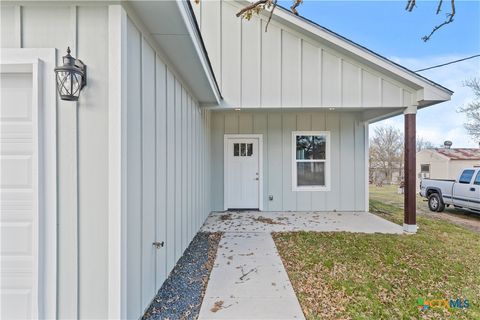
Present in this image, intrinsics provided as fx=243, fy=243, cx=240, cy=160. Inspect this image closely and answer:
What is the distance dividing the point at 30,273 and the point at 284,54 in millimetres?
5287

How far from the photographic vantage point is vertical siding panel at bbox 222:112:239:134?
690 cm

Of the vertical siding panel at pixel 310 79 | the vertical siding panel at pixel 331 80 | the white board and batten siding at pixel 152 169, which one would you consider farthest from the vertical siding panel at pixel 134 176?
the vertical siding panel at pixel 331 80

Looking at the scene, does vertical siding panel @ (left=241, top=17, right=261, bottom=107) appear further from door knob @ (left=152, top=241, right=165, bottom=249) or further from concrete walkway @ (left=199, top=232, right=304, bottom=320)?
door knob @ (left=152, top=241, right=165, bottom=249)

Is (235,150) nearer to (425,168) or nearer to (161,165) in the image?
(161,165)

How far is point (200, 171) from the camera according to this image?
530 centimetres

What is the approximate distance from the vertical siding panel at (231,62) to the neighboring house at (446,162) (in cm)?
1615

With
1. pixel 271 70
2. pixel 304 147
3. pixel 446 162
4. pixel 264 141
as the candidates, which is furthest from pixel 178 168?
pixel 446 162

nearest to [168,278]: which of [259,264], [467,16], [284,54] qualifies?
[259,264]

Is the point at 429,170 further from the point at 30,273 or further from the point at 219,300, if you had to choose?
the point at 30,273

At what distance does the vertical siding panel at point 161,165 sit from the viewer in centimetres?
277

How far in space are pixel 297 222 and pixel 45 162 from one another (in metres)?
5.09

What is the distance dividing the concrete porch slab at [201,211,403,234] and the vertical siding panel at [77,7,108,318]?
336 cm

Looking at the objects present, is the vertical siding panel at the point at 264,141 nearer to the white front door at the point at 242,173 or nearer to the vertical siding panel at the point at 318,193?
the white front door at the point at 242,173

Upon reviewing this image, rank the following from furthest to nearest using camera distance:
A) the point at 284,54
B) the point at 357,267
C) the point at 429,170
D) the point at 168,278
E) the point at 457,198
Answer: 1. the point at 429,170
2. the point at 457,198
3. the point at 284,54
4. the point at 357,267
5. the point at 168,278
